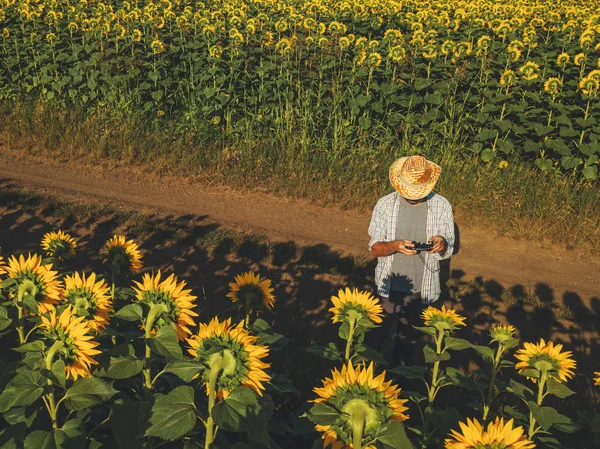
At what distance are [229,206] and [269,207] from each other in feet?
1.66

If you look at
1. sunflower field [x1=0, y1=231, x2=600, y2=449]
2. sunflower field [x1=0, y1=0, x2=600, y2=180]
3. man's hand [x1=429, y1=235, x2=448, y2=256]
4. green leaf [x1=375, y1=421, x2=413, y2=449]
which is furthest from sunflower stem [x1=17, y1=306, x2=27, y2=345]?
sunflower field [x1=0, y1=0, x2=600, y2=180]

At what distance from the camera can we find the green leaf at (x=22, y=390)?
6.66 ft

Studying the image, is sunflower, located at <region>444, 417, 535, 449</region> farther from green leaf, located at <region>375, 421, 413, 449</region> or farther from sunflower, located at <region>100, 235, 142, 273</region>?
sunflower, located at <region>100, 235, 142, 273</region>

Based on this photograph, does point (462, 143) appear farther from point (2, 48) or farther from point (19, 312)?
point (2, 48)

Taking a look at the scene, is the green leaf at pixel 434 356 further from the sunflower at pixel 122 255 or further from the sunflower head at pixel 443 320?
the sunflower at pixel 122 255

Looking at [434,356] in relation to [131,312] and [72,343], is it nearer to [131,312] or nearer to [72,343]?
[131,312]

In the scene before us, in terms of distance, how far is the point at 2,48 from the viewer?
11555 mm

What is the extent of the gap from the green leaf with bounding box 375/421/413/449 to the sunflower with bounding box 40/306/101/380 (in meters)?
0.95

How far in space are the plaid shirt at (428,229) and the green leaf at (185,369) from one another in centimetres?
253

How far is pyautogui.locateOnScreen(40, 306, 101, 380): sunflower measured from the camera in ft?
6.70

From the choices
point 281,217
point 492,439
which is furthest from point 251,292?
point 281,217

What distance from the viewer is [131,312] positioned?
2260 mm

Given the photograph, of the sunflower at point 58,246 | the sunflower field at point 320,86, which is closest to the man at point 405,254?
the sunflower at point 58,246

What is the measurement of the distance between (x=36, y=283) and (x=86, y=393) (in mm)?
650
